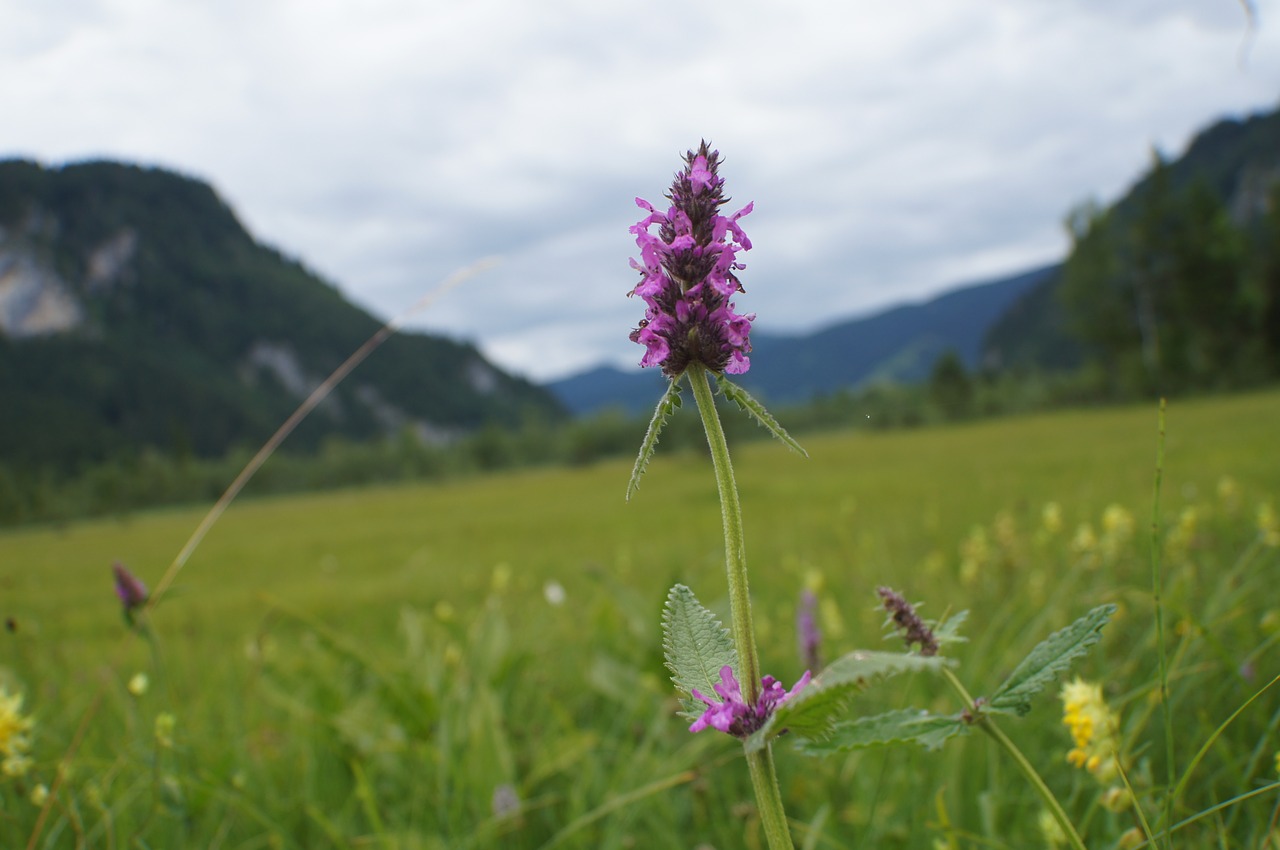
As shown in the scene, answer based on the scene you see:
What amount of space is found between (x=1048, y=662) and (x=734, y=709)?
424 mm

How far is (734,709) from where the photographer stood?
2.49 ft

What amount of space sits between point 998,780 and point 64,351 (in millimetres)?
203858

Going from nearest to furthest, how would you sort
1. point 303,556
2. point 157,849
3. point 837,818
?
point 157,849, point 837,818, point 303,556

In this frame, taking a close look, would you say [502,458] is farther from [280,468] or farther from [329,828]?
[329,828]

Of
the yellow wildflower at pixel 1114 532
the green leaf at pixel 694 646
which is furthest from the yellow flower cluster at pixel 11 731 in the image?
the yellow wildflower at pixel 1114 532

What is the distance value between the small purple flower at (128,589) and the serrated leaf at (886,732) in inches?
70.9

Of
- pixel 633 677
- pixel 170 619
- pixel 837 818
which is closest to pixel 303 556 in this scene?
pixel 170 619

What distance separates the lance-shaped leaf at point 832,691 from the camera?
566 millimetres

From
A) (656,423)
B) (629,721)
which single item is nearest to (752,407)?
(656,423)

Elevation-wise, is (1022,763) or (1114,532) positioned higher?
(1022,763)

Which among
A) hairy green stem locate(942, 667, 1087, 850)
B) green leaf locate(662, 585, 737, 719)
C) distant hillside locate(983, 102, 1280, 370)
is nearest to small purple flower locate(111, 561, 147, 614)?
green leaf locate(662, 585, 737, 719)

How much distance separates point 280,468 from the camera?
292 feet

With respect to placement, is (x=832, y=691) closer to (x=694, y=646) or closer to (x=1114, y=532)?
(x=694, y=646)

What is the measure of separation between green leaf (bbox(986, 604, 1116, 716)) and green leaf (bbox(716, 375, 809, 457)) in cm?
39
